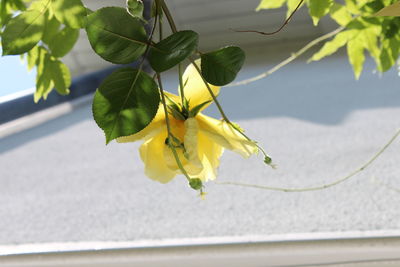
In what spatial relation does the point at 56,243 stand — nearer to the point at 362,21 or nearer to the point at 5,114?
the point at 5,114

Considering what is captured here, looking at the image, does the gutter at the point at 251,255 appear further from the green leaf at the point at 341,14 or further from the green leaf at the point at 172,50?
the green leaf at the point at 172,50

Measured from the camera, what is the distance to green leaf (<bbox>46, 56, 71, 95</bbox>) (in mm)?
210

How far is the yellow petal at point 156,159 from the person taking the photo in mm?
126

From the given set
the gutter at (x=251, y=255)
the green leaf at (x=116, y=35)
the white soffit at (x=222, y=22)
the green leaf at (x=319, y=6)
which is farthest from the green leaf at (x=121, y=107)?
the white soffit at (x=222, y=22)

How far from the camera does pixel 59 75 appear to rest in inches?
8.4

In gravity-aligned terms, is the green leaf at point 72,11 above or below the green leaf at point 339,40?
above

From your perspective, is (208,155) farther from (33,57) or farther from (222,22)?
(222,22)

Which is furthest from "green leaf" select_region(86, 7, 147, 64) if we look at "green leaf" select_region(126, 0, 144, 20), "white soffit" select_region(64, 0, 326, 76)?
"white soffit" select_region(64, 0, 326, 76)

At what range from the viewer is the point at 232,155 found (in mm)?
1040

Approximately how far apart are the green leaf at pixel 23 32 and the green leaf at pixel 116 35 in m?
0.04

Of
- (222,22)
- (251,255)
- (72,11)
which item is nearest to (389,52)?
(72,11)

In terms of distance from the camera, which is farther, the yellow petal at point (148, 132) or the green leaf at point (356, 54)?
the green leaf at point (356, 54)

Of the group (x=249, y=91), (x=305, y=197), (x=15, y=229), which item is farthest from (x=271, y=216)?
(x=249, y=91)

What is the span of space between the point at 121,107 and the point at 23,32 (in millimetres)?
51
